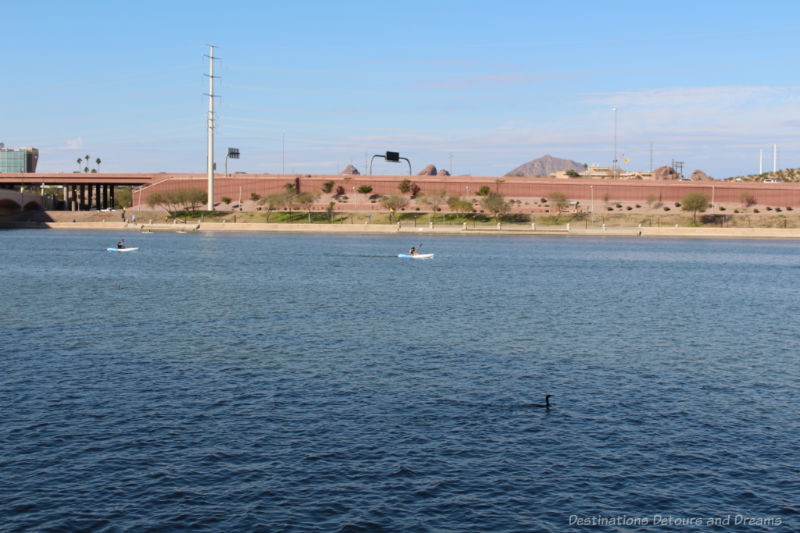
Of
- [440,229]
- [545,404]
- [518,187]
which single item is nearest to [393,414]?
[545,404]

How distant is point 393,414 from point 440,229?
127044 mm

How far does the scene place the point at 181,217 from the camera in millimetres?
172250

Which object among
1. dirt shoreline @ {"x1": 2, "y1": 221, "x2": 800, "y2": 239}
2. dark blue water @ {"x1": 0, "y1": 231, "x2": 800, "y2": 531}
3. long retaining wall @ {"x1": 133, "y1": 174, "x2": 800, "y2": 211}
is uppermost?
long retaining wall @ {"x1": 133, "y1": 174, "x2": 800, "y2": 211}

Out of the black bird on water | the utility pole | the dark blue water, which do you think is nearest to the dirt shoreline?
the utility pole

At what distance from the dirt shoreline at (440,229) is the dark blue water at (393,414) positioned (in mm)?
97722

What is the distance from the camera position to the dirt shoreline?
143375mm

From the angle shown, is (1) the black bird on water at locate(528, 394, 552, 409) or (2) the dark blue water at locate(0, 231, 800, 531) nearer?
(2) the dark blue water at locate(0, 231, 800, 531)

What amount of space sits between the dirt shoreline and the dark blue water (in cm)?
9772

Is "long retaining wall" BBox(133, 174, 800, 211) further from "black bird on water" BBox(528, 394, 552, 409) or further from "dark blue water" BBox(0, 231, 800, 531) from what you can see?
"black bird on water" BBox(528, 394, 552, 409)

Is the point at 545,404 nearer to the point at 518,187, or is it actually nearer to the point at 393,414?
the point at 393,414

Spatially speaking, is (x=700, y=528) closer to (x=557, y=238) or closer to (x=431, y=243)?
(x=431, y=243)

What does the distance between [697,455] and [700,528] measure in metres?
4.10

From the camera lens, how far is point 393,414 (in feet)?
73.7

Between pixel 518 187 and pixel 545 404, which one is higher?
pixel 518 187
